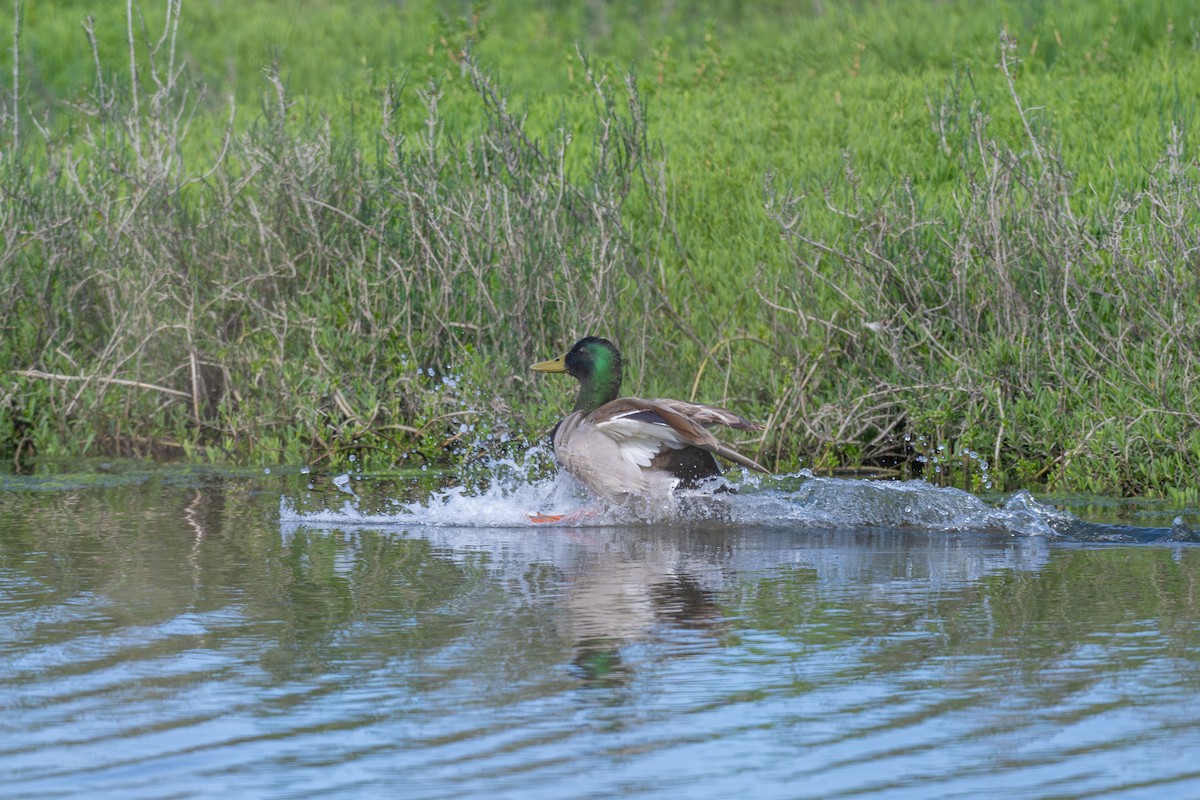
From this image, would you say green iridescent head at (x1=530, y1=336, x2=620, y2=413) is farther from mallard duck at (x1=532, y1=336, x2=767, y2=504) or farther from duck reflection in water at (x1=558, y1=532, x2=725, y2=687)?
duck reflection in water at (x1=558, y1=532, x2=725, y2=687)

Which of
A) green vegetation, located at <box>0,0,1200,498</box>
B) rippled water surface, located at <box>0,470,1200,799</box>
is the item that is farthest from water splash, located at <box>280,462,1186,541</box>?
green vegetation, located at <box>0,0,1200,498</box>

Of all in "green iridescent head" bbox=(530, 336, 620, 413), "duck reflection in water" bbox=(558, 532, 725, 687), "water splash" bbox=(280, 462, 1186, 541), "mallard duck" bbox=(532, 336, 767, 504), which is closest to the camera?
"duck reflection in water" bbox=(558, 532, 725, 687)

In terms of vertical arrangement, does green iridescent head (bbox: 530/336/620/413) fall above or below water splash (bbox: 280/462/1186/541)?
above

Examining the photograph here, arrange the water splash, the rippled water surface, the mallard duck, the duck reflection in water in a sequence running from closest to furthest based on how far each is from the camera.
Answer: the rippled water surface
the duck reflection in water
the water splash
the mallard duck

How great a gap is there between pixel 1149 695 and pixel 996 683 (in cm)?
40

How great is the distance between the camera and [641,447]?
8.42 m

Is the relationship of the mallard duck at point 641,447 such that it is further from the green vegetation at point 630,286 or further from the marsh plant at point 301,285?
the marsh plant at point 301,285

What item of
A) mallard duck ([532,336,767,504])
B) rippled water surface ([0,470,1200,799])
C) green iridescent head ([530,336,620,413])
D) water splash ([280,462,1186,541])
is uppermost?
green iridescent head ([530,336,620,413])

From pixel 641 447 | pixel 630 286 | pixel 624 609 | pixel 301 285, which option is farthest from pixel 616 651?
pixel 301 285

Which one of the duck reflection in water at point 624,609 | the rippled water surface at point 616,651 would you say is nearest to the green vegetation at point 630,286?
the rippled water surface at point 616,651

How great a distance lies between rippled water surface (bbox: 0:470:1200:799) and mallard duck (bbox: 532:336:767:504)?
0.18 meters

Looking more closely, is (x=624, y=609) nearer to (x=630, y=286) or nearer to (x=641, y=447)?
(x=641, y=447)

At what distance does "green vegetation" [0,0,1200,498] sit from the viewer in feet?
30.8

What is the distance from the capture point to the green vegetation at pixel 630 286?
370 inches
